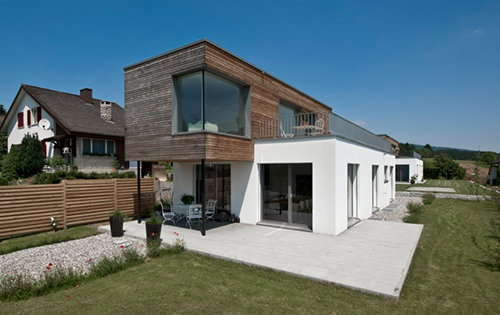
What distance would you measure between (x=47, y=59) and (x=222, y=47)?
15.5 meters

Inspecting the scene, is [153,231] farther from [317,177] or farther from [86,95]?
[86,95]

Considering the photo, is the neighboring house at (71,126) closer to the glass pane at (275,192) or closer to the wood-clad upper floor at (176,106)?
the wood-clad upper floor at (176,106)

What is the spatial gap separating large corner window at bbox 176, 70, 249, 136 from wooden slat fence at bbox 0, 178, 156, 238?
498 centimetres

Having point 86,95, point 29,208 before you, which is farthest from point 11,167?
point 29,208

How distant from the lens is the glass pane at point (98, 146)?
20984 millimetres

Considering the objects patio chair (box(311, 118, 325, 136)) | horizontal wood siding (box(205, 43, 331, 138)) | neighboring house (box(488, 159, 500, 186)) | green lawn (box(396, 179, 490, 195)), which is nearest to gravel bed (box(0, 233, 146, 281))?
horizontal wood siding (box(205, 43, 331, 138))

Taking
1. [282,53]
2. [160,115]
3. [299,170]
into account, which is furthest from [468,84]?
[160,115]

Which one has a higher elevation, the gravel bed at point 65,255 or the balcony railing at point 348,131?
the balcony railing at point 348,131

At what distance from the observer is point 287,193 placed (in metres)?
9.45

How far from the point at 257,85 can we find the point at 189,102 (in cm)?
297

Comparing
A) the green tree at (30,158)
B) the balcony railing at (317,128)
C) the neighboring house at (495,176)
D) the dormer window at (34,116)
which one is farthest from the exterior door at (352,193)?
the dormer window at (34,116)

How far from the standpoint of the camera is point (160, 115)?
904cm

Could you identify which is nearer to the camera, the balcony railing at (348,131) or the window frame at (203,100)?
the window frame at (203,100)

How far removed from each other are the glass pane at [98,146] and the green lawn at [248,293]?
18071 mm
